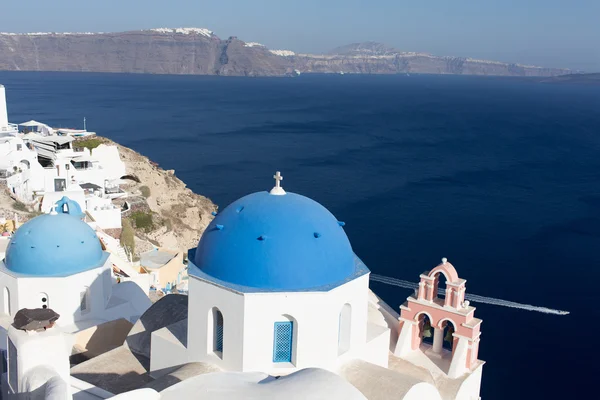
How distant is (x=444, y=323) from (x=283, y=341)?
17.1 ft

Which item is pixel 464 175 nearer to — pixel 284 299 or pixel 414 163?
pixel 414 163

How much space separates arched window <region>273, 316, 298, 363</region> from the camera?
10.2 m

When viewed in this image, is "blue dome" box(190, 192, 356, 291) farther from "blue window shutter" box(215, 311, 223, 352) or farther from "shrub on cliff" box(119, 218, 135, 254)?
"shrub on cliff" box(119, 218, 135, 254)

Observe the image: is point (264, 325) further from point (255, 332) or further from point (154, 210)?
point (154, 210)

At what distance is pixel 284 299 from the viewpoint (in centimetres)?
1000

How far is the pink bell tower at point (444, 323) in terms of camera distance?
13273 mm

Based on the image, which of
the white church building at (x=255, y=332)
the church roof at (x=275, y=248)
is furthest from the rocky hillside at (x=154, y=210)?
the church roof at (x=275, y=248)

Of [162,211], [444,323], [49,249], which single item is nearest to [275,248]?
[444,323]

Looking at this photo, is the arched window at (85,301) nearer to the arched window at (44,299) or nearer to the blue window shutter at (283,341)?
the arched window at (44,299)

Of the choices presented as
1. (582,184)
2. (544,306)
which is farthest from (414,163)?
(544,306)

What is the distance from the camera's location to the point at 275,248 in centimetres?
1012

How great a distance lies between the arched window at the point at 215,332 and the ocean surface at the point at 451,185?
1401 centimetres

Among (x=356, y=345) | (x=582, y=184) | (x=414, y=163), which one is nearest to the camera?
(x=356, y=345)

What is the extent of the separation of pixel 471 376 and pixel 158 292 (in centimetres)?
1233
